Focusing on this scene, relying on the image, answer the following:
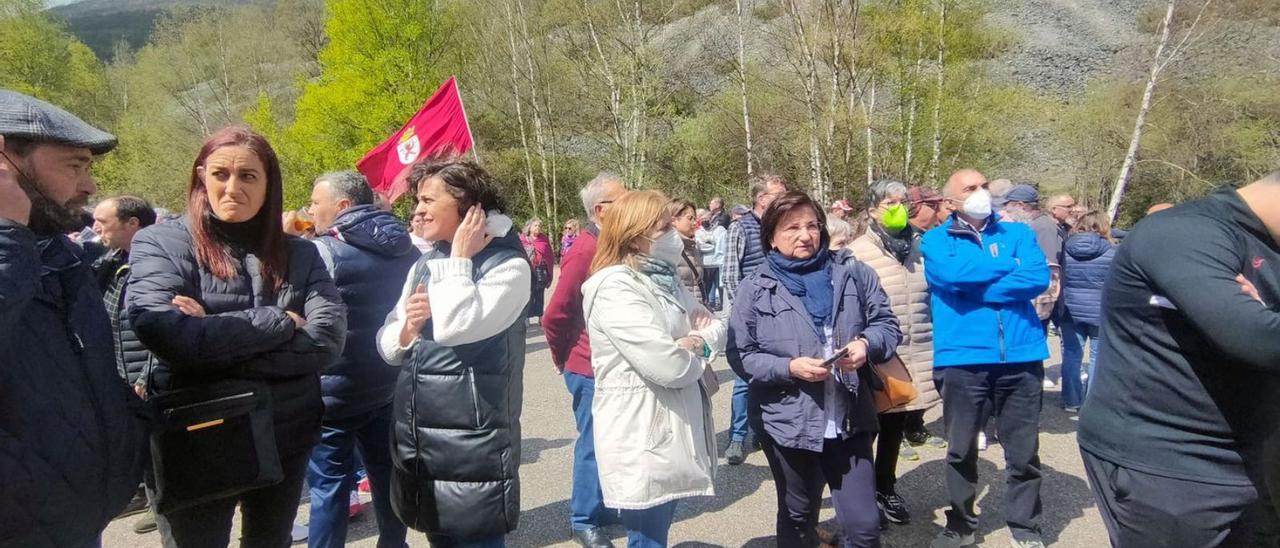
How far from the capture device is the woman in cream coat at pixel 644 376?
263 cm

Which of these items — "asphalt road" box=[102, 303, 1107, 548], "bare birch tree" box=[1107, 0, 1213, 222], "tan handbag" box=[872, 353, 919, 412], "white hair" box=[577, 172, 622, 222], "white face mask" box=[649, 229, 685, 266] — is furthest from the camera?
"bare birch tree" box=[1107, 0, 1213, 222]

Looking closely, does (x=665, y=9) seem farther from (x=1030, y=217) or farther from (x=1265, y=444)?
(x=1265, y=444)

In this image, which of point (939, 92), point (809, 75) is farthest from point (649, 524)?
point (939, 92)

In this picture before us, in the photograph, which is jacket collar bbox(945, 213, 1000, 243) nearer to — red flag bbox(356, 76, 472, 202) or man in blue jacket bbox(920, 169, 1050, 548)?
man in blue jacket bbox(920, 169, 1050, 548)

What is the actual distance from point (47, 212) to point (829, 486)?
2790 mm

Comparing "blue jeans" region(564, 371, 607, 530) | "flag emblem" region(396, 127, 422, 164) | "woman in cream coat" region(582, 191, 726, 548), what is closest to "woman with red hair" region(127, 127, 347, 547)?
"woman in cream coat" region(582, 191, 726, 548)

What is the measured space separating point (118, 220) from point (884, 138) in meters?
19.9

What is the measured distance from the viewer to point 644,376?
2641 millimetres

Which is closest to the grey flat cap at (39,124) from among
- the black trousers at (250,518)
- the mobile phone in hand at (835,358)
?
the black trousers at (250,518)

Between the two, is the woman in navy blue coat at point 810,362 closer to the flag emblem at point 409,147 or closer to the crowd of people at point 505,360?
the crowd of people at point 505,360

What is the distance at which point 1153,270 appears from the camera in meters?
1.95

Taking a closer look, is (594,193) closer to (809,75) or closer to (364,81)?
(809,75)

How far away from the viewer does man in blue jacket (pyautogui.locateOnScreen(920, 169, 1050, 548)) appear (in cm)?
346

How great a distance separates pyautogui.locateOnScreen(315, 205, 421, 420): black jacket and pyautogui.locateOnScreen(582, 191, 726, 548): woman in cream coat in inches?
41.6
